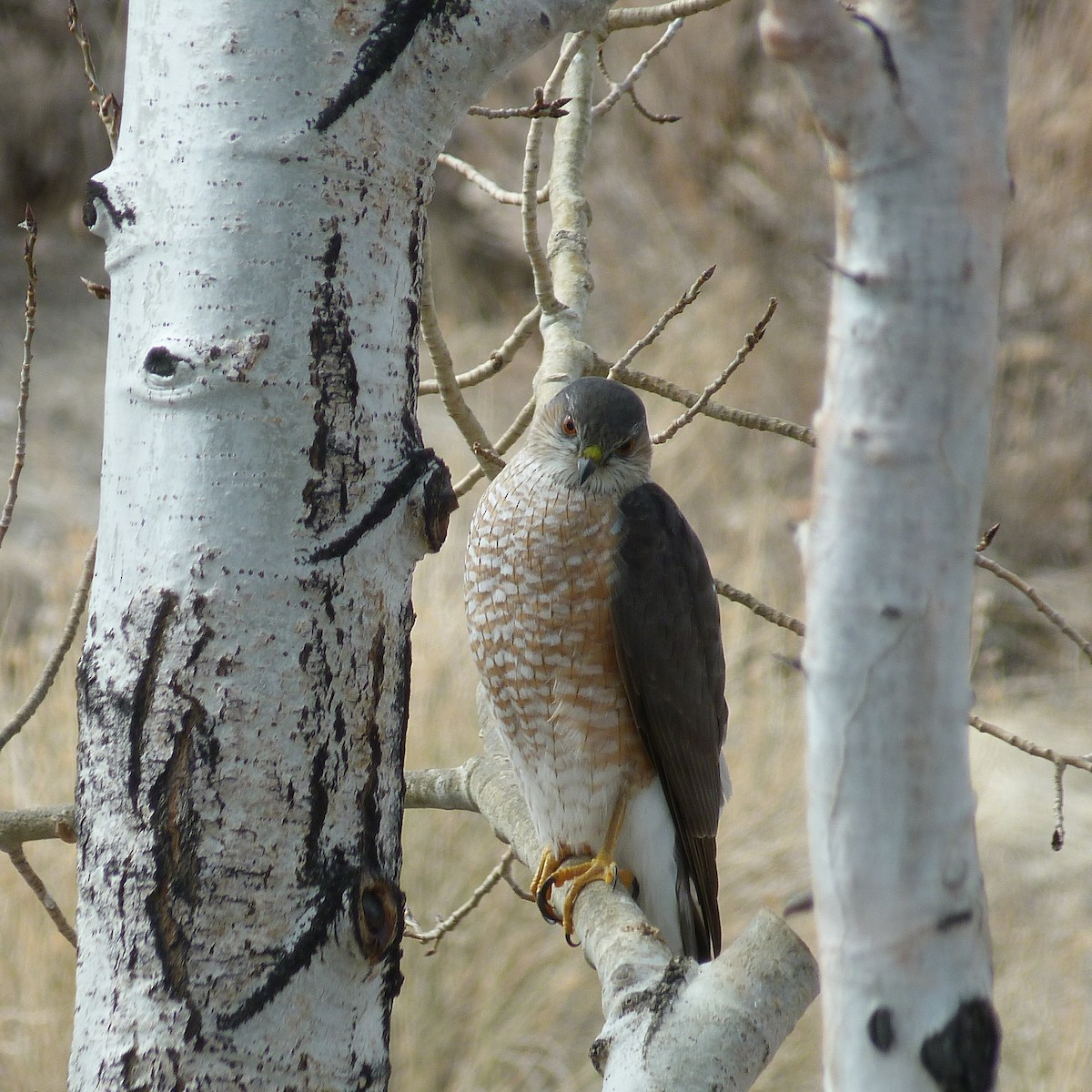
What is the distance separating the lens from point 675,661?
2.69 metres

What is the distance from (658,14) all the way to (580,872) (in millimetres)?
1737

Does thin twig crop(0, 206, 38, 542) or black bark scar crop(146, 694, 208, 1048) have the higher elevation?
thin twig crop(0, 206, 38, 542)

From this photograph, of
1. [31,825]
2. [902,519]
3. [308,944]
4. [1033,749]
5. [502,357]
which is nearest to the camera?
[902,519]

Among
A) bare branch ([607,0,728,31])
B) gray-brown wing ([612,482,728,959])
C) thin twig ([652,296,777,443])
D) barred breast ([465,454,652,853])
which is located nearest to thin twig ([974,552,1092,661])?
thin twig ([652,296,777,443])

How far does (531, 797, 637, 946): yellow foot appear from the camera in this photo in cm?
266

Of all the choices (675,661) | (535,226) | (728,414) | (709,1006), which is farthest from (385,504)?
(675,661)

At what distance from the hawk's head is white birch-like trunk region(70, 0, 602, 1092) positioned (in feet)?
4.20

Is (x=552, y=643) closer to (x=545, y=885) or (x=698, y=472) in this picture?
(x=545, y=885)

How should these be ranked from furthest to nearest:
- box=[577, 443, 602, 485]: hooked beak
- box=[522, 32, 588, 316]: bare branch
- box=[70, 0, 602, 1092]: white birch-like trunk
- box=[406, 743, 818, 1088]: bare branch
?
box=[577, 443, 602, 485]: hooked beak, box=[522, 32, 588, 316]: bare branch, box=[70, 0, 602, 1092]: white birch-like trunk, box=[406, 743, 818, 1088]: bare branch

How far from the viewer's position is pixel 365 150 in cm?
139

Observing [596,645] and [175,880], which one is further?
[596,645]

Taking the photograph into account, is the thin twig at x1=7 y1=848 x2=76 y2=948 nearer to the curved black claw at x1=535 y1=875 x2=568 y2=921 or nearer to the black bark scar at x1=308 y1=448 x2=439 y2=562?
the black bark scar at x1=308 y1=448 x2=439 y2=562

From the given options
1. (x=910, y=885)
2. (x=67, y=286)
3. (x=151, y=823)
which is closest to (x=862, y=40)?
(x=910, y=885)

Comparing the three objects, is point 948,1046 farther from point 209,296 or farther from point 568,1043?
point 568,1043
